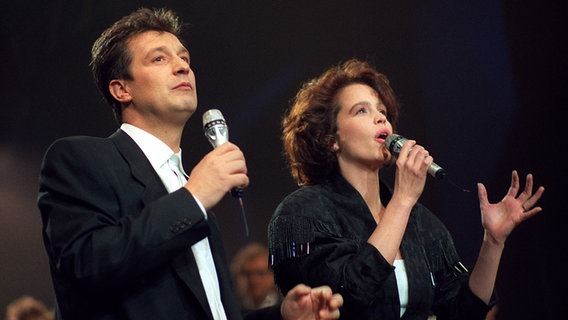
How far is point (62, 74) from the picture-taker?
363cm

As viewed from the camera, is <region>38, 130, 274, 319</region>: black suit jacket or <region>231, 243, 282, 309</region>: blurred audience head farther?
<region>231, 243, 282, 309</region>: blurred audience head

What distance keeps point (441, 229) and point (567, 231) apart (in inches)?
60.5

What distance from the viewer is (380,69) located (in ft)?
12.8

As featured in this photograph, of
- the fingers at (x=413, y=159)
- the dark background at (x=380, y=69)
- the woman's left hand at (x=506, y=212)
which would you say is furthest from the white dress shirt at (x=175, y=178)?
the dark background at (x=380, y=69)

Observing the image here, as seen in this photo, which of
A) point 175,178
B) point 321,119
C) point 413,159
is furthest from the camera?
point 321,119

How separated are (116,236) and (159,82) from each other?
0.55m

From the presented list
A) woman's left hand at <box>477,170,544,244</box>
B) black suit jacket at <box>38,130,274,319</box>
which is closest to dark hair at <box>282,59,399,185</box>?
woman's left hand at <box>477,170,544,244</box>

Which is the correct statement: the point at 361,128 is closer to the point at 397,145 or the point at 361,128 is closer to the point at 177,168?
the point at 397,145

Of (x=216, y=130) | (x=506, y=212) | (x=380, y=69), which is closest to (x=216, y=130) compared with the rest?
(x=216, y=130)

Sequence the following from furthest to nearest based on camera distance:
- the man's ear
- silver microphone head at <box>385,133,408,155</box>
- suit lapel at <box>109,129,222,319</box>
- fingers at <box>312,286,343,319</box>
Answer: silver microphone head at <box>385,133,408,155</box>
the man's ear
fingers at <box>312,286,343,319</box>
suit lapel at <box>109,129,222,319</box>

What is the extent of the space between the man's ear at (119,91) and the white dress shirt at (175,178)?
81mm

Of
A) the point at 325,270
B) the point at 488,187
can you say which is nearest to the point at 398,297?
the point at 325,270

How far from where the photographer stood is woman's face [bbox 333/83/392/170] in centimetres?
238

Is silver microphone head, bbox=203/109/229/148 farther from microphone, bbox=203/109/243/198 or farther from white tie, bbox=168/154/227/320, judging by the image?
white tie, bbox=168/154/227/320
